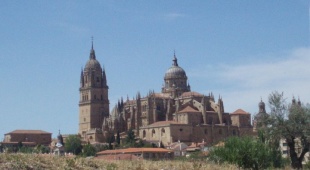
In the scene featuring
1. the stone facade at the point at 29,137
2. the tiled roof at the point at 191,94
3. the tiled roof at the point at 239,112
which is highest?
the tiled roof at the point at 191,94

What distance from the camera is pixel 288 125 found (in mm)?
32125

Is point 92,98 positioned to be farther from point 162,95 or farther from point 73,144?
point 73,144

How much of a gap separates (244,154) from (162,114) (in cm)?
6750

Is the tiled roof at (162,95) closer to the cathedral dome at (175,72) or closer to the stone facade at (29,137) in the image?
the cathedral dome at (175,72)

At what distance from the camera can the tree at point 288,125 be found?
3195cm

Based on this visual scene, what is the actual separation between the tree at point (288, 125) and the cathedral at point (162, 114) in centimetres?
4857

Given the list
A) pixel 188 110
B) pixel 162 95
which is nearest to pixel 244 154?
pixel 188 110

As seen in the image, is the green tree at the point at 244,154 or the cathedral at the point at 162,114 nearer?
the green tree at the point at 244,154

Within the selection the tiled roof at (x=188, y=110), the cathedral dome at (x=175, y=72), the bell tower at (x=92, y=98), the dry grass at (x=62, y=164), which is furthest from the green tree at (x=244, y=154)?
the bell tower at (x=92, y=98)

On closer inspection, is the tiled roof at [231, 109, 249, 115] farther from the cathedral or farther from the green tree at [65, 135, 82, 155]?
the green tree at [65, 135, 82, 155]

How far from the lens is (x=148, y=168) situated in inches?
528

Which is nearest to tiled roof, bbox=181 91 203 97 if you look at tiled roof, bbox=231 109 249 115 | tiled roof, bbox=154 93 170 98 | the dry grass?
tiled roof, bbox=154 93 170 98

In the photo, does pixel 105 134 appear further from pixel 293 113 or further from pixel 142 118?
pixel 293 113

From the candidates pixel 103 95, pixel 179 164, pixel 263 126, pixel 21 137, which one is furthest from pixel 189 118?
pixel 179 164
